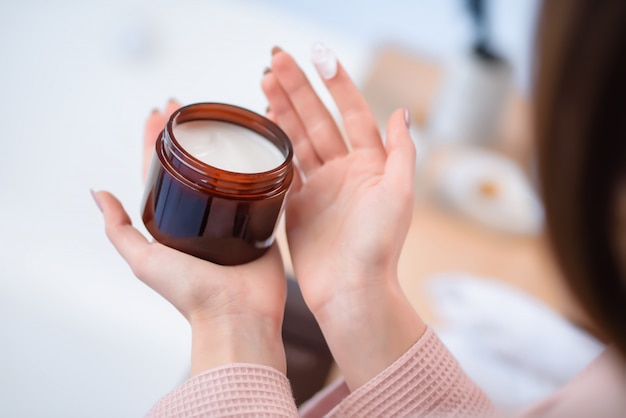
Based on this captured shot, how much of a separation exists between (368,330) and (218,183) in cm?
16

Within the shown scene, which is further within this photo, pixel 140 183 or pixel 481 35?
pixel 481 35

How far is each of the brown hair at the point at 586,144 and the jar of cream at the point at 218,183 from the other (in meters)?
0.19

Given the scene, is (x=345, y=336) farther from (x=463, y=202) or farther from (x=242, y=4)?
(x=242, y=4)

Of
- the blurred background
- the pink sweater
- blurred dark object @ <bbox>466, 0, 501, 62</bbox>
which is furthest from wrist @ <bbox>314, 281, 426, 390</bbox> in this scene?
blurred dark object @ <bbox>466, 0, 501, 62</bbox>

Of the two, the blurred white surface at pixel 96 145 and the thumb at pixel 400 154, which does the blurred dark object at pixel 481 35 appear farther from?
the thumb at pixel 400 154

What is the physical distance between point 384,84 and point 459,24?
9.4 inches

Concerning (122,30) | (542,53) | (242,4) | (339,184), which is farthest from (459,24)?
(542,53)

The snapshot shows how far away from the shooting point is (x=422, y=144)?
96 centimetres

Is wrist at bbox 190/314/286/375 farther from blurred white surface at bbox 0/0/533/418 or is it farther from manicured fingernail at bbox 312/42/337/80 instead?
manicured fingernail at bbox 312/42/337/80

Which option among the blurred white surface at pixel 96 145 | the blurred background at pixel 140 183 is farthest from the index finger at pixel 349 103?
the blurred white surface at pixel 96 145

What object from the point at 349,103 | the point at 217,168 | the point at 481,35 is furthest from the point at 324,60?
the point at 481,35

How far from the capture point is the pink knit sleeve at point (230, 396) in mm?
430

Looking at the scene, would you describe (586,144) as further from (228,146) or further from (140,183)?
(140,183)

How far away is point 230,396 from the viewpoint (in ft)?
1.44
